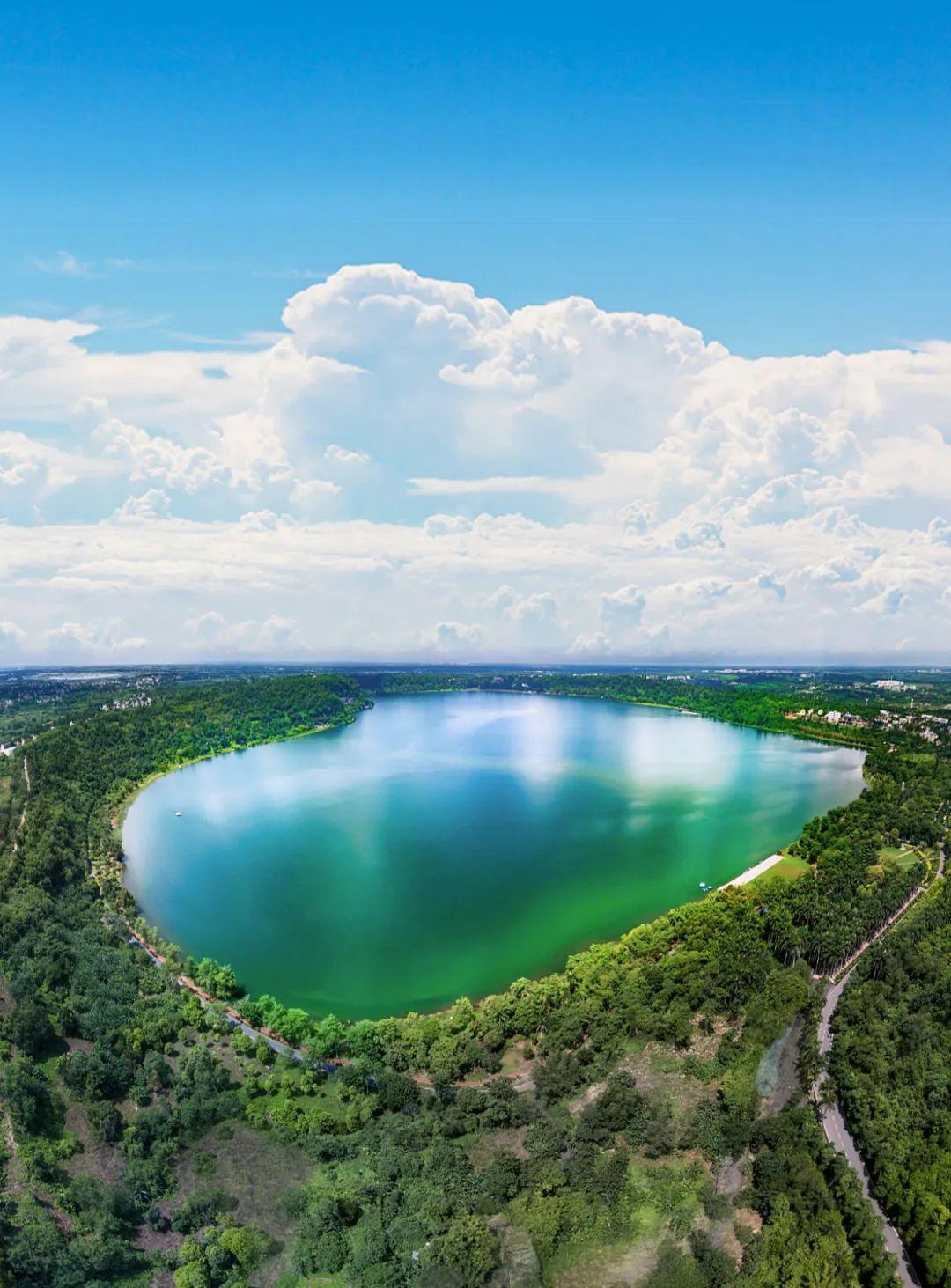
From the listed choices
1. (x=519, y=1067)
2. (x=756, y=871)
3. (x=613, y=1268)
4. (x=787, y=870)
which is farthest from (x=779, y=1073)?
(x=787, y=870)

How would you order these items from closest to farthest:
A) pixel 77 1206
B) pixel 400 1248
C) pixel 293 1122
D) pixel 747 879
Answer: pixel 400 1248 → pixel 77 1206 → pixel 293 1122 → pixel 747 879

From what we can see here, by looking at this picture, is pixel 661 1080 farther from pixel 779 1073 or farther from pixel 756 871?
pixel 756 871

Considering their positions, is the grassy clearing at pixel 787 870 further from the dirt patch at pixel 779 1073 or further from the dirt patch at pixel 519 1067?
the dirt patch at pixel 519 1067

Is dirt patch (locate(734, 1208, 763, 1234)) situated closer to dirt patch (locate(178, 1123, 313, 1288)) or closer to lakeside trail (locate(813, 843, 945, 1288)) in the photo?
lakeside trail (locate(813, 843, 945, 1288))

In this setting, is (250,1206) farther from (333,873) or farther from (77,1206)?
(333,873)

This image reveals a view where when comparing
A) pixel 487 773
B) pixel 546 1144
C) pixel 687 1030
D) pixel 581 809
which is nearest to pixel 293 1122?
pixel 546 1144

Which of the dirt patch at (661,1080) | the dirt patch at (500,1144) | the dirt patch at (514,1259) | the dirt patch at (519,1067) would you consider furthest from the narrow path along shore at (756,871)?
the dirt patch at (514,1259)

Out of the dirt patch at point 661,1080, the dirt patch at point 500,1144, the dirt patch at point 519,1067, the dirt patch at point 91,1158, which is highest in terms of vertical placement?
the dirt patch at point 661,1080
